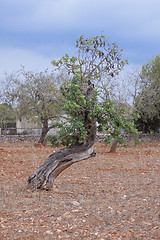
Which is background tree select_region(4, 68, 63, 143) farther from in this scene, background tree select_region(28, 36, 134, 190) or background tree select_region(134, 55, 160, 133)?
background tree select_region(28, 36, 134, 190)

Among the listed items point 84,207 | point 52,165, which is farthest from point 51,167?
point 84,207

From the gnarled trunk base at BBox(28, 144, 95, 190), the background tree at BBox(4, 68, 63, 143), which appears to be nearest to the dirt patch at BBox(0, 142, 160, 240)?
the gnarled trunk base at BBox(28, 144, 95, 190)

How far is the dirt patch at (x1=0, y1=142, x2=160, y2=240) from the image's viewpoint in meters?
5.75

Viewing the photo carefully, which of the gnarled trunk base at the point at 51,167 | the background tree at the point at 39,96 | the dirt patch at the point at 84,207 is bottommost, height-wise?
the dirt patch at the point at 84,207

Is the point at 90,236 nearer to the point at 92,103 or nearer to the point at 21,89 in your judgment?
the point at 92,103

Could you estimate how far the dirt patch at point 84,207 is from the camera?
18.9 ft

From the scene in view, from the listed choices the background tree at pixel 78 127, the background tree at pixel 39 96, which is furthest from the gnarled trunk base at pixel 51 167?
the background tree at pixel 39 96

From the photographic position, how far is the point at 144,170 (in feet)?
42.9

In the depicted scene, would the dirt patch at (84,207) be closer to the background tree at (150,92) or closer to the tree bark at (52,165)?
the tree bark at (52,165)

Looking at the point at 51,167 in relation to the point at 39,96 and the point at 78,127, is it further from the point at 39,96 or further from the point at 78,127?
the point at 39,96

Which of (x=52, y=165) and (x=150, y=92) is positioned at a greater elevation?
(x=150, y=92)

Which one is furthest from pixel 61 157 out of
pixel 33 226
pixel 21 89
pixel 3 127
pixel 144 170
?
pixel 3 127

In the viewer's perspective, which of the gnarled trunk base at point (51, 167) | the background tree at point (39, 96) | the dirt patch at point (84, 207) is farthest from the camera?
the background tree at point (39, 96)

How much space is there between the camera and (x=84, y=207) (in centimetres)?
740
